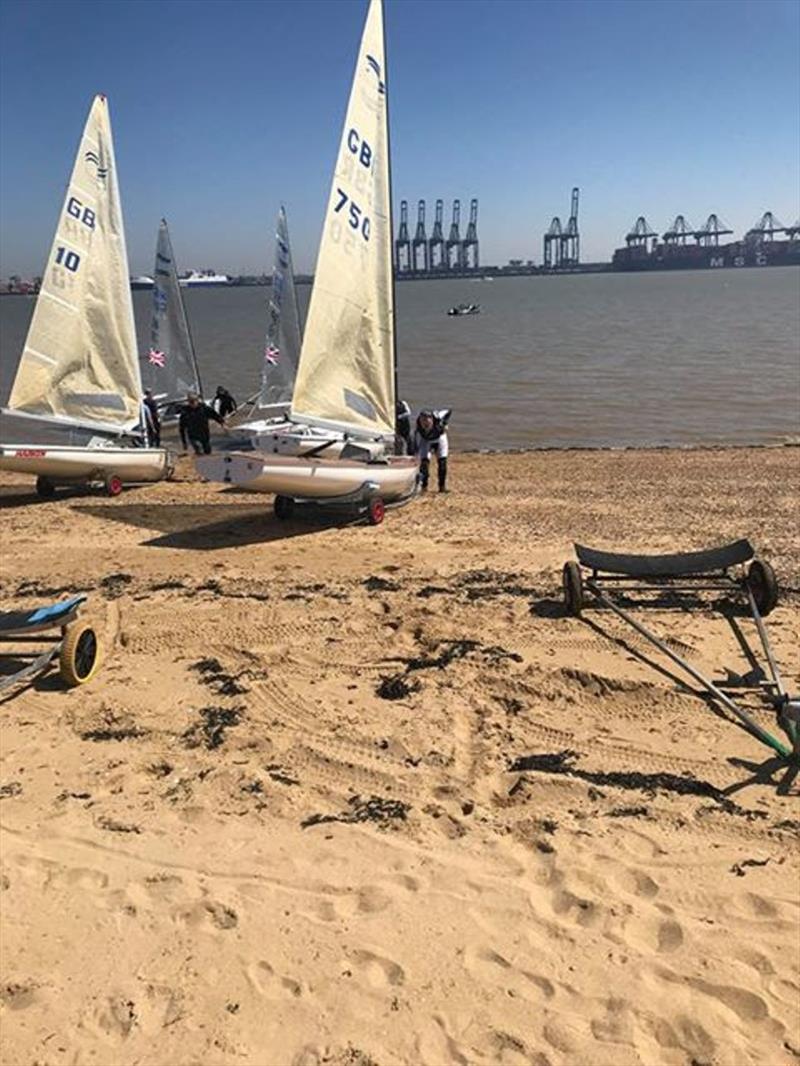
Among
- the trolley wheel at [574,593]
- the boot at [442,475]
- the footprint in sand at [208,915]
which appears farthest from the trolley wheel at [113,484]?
the footprint in sand at [208,915]

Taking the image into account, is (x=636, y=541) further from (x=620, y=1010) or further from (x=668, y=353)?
(x=668, y=353)

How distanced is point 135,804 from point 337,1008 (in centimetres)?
186

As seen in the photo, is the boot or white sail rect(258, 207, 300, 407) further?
white sail rect(258, 207, 300, 407)

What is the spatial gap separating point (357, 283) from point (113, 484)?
4.91 meters

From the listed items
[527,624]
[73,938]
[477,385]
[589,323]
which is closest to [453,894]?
[73,938]

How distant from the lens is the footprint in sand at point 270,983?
3509mm

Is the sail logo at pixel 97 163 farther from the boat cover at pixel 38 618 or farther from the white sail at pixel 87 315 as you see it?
the boat cover at pixel 38 618

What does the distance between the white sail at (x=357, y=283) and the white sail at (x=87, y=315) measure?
3477 mm

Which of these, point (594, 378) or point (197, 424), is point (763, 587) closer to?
point (197, 424)

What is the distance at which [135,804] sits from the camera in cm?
480

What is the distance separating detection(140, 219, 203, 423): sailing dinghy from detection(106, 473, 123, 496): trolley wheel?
8776mm

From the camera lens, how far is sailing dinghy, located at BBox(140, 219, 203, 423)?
22.2 meters

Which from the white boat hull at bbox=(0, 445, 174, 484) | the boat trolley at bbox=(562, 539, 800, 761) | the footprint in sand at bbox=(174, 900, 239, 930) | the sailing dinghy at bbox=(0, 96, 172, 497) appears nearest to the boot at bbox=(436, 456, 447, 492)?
the white boat hull at bbox=(0, 445, 174, 484)

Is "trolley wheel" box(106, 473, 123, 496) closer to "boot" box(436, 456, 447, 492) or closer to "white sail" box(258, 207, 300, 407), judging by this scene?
"boot" box(436, 456, 447, 492)
